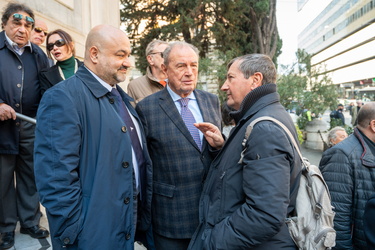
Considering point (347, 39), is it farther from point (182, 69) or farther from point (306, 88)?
point (182, 69)

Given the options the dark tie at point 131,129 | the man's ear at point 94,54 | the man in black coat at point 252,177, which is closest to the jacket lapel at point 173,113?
the dark tie at point 131,129

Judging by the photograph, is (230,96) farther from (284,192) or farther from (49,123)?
(49,123)

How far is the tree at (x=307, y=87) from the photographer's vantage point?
12.5 meters

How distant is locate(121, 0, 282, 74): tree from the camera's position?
15164 mm

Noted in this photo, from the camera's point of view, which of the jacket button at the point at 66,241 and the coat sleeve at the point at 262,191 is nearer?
the coat sleeve at the point at 262,191

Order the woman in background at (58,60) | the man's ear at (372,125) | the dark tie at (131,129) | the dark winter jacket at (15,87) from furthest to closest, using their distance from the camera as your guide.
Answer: the woman in background at (58,60), the dark winter jacket at (15,87), the man's ear at (372,125), the dark tie at (131,129)

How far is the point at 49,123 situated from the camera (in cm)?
Result: 173

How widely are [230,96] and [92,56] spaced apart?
35.7 inches

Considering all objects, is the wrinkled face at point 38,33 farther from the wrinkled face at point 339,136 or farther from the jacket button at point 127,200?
the wrinkled face at point 339,136

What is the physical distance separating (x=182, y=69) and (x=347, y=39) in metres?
74.2

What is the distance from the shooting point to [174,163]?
7.46 feet

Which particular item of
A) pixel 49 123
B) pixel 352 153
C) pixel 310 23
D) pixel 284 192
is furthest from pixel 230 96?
pixel 310 23

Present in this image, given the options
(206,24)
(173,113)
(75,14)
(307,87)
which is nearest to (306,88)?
(307,87)

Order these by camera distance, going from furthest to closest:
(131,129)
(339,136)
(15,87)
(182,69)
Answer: (339,136) → (15,87) → (182,69) → (131,129)
